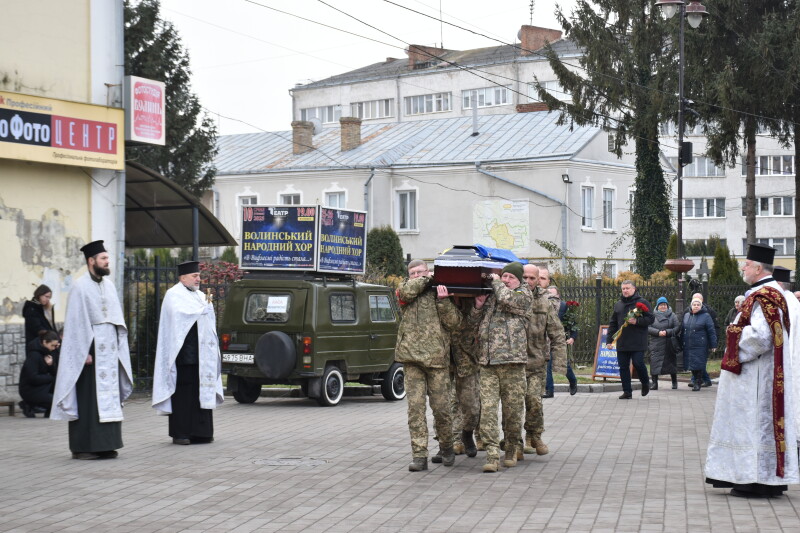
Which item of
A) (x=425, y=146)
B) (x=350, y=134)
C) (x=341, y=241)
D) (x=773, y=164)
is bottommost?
(x=341, y=241)

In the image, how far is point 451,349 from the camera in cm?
1117

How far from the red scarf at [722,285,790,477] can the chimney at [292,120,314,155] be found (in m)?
44.1

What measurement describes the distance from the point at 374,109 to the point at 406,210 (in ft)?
108

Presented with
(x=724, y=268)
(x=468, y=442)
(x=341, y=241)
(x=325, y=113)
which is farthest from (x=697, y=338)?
(x=325, y=113)

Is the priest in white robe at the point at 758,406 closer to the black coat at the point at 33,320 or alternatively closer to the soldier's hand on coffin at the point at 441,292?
the soldier's hand on coffin at the point at 441,292

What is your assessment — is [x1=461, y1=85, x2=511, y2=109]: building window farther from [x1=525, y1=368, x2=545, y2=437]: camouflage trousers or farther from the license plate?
[x1=525, y1=368, x2=545, y2=437]: camouflage trousers

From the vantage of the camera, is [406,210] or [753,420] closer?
[753,420]

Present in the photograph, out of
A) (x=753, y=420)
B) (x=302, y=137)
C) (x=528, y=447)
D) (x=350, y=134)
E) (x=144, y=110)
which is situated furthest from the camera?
(x=302, y=137)

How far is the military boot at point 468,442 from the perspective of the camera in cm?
1161

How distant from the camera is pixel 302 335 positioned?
17.3 meters

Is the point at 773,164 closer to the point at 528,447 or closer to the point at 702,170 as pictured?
the point at 702,170

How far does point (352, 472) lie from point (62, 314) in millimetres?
8480

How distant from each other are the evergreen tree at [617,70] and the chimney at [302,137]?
1789 centimetres

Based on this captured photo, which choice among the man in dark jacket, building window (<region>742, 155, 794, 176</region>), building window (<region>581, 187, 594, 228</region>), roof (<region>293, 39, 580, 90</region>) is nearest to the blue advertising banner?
the man in dark jacket
